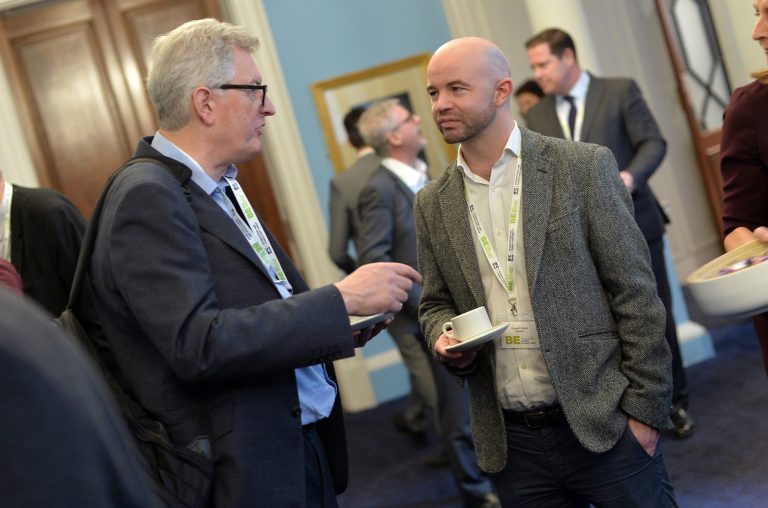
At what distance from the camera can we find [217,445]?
1.86m

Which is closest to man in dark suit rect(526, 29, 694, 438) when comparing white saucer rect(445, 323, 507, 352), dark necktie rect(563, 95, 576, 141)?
dark necktie rect(563, 95, 576, 141)

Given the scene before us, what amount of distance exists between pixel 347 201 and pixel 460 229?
2.81 metres

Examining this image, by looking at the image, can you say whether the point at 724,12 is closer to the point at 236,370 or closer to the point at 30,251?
the point at 30,251

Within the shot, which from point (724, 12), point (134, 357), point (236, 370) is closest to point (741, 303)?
point (236, 370)

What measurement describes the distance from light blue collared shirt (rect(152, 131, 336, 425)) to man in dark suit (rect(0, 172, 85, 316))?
1.38m

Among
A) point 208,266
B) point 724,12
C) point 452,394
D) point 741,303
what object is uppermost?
point 724,12

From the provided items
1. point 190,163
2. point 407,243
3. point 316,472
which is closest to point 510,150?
point 190,163

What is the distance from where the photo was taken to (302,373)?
205 cm

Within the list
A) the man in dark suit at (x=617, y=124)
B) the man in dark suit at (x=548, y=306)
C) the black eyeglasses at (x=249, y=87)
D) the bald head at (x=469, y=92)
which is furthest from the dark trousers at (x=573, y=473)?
the man in dark suit at (x=617, y=124)

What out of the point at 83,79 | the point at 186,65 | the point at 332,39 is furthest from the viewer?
the point at 332,39

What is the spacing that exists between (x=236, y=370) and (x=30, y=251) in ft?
5.96

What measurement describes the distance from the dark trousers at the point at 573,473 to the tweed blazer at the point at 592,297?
0.04 metres

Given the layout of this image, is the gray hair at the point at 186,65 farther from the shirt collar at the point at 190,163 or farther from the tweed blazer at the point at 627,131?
the tweed blazer at the point at 627,131

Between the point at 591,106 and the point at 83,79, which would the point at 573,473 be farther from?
the point at 83,79
